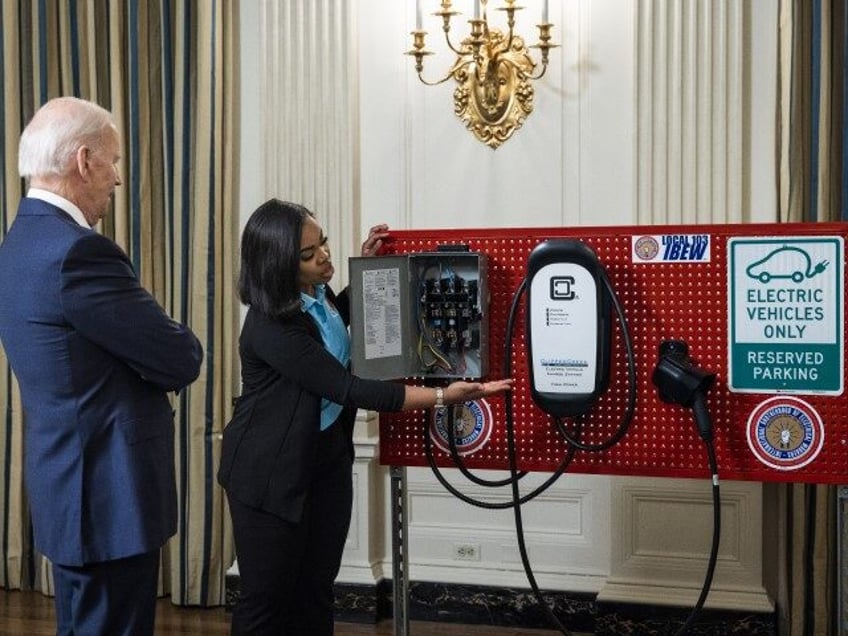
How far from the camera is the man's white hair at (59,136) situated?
2219 mm

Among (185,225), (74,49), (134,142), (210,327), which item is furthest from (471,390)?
(74,49)

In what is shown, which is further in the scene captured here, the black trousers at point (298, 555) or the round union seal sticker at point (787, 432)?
the black trousers at point (298, 555)

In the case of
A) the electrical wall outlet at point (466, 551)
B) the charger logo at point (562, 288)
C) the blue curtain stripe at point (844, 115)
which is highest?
the blue curtain stripe at point (844, 115)

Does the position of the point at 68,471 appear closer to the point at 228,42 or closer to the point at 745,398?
the point at 745,398

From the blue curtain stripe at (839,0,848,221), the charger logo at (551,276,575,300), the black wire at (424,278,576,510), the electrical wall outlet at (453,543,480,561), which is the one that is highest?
the blue curtain stripe at (839,0,848,221)

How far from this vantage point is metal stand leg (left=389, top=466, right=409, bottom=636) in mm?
2682

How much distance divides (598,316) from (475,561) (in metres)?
1.65

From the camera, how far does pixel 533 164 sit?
3740 mm

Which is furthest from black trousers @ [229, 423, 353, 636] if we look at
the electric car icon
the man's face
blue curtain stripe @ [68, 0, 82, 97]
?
blue curtain stripe @ [68, 0, 82, 97]

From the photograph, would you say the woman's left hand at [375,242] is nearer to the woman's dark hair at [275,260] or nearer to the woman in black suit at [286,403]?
the woman in black suit at [286,403]

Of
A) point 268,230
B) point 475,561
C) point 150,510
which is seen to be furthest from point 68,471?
point 475,561

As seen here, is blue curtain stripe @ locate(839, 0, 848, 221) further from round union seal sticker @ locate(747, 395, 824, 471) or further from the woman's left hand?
the woman's left hand

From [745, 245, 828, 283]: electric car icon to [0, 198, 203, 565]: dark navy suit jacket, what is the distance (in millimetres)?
1141

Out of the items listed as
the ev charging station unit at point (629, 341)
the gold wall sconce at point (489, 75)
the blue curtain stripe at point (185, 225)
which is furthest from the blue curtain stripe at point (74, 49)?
the ev charging station unit at point (629, 341)
